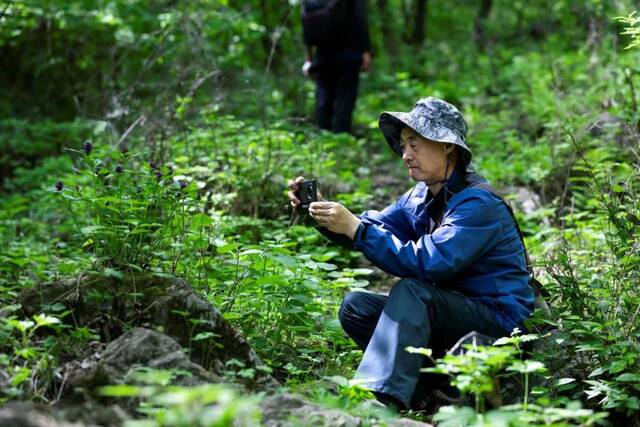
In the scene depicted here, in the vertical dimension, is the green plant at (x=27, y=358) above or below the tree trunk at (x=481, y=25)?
below

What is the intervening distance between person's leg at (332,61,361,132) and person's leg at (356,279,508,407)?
5.12 meters

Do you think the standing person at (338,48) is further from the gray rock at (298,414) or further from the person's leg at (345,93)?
the gray rock at (298,414)

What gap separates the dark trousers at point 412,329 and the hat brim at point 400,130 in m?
0.74

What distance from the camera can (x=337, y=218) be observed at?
3.84 meters

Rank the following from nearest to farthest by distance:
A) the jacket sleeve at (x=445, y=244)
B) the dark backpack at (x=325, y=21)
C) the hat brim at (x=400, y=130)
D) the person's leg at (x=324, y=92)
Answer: the jacket sleeve at (x=445, y=244), the hat brim at (x=400, y=130), the dark backpack at (x=325, y=21), the person's leg at (x=324, y=92)

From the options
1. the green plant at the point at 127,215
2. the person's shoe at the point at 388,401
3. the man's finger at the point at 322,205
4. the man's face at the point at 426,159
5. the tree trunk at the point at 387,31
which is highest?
the tree trunk at the point at 387,31

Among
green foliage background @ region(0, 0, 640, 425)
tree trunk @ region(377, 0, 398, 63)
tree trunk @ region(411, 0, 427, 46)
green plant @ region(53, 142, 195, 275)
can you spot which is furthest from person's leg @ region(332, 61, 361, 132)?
tree trunk @ region(411, 0, 427, 46)

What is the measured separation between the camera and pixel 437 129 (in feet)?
13.1

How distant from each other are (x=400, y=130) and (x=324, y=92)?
15.1 feet

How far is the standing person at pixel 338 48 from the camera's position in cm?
854

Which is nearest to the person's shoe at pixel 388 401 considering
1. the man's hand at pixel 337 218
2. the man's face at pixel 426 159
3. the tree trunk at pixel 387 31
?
the man's hand at pixel 337 218

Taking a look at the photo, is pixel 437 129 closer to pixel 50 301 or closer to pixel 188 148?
pixel 50 301

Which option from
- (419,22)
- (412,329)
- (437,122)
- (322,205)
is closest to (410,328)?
(412,329)

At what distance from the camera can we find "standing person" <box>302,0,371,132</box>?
28.0 feet
